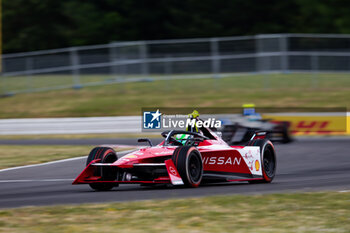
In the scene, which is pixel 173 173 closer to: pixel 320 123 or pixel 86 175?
pixel 86 175

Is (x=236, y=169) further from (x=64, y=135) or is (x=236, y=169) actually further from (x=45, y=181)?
(x=64, y=135)

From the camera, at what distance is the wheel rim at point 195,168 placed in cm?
937

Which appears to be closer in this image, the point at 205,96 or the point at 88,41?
the point at 205,96

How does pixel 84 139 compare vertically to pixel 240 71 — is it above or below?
below

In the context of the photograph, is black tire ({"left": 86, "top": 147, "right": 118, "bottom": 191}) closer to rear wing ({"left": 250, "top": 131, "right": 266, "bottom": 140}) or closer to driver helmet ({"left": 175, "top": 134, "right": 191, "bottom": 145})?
driver helmet ({"left": 175, "top": 134, "right": 191, "bottom": 145})

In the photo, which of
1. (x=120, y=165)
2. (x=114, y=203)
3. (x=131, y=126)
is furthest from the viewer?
(x=131, y=126)

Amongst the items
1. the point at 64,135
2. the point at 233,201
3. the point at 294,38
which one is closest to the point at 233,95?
the point at 294,38

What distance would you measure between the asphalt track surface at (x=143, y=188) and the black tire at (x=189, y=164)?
6.1 inches

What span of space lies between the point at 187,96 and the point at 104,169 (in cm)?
1940

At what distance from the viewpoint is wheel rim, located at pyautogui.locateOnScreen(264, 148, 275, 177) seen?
426 inches

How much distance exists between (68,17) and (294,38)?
99.5 ft

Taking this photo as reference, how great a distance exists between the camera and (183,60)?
94.8ft

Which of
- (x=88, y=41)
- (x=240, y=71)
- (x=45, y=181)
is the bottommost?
(x=45, y=181)

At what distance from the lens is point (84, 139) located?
2167 centimetres
